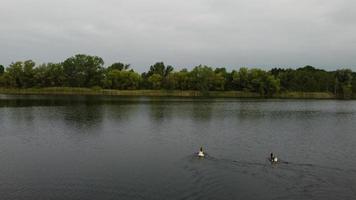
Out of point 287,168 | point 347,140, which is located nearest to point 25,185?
point 287,168

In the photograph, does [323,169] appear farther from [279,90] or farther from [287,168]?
[279,90]

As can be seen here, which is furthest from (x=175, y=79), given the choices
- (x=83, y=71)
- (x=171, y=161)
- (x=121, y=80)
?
→ (x=171, y=161)

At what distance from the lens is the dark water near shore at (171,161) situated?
21.7 m

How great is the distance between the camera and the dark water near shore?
2170 centimetres

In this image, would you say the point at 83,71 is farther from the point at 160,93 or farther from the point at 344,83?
the point at 344,83

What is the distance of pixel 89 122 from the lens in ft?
171

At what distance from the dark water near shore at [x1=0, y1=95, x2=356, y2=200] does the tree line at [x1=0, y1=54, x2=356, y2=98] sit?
101312 mm

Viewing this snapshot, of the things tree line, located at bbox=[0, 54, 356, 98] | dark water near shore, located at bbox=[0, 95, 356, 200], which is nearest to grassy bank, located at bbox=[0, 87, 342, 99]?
tree line, located at bbox=[0, 54, 356, 98]

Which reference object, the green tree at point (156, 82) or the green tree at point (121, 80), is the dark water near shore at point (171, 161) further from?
the green tree at point (156, 82)

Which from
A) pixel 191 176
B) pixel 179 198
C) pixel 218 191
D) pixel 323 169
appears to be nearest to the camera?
pixel 179 198

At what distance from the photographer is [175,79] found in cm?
15650

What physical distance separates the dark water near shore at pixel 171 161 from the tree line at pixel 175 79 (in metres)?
101

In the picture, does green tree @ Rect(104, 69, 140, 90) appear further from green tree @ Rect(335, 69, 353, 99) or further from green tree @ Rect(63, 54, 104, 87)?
green tree @ Rect(335, 69, 353, 99)

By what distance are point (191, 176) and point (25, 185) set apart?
10.3 metres
